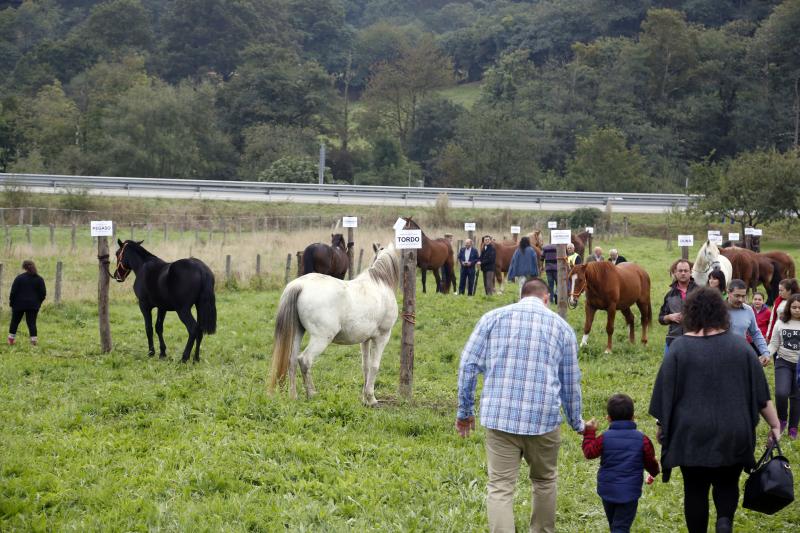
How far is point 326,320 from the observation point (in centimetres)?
1071

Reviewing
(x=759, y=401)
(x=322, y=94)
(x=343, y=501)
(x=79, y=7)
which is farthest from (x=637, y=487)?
(x=79, y=7)

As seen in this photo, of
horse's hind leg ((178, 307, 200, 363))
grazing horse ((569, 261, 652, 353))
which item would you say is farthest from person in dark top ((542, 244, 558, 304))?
horse's hind leg ((178, 307, 200, 363))

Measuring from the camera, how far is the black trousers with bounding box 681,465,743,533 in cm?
625

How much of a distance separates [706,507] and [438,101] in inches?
2705

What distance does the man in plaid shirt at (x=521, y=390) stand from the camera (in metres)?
6.23

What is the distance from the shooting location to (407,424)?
32.0 ft

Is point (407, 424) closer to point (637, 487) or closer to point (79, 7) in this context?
point (637, 487)

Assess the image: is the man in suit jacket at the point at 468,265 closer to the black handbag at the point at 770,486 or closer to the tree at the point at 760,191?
the tree at the point at 760,191

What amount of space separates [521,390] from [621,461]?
87 cm

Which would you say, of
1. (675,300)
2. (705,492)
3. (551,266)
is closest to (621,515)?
(705,492)

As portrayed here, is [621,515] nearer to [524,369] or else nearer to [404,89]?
[524,369]

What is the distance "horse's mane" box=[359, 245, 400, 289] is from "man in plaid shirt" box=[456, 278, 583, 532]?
5.05m

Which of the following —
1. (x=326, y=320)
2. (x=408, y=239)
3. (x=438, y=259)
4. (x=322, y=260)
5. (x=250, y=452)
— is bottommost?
(x=250, y=452)

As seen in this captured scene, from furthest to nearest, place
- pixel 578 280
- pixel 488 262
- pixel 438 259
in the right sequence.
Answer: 1. pixel 438 259
2. pixel 488 262
3. pixel 578 280
